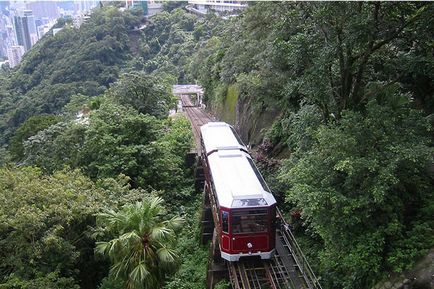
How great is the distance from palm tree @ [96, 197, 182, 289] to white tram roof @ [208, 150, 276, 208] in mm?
2543

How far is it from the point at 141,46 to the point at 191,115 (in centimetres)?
4791

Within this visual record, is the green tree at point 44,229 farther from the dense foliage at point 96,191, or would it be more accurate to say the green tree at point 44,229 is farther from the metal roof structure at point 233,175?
the metal roof structure at point 233,175

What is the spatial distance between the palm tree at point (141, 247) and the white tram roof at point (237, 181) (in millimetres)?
2543

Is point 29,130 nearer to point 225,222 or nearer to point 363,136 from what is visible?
point 225,222

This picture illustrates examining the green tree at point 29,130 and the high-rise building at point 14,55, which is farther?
the high-rise building at point 14,55

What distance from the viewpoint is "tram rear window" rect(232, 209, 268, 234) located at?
12.9 m

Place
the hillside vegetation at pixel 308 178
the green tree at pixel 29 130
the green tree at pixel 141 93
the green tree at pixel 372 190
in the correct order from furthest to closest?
1. the green tree at pixel 29 130
2. the green tree at pixel 141 93
3. the hillside vegetation at pixel 308 178
4. the green tree at pixel 372 190

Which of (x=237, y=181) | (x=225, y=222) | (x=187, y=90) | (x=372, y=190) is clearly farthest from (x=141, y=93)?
(x=187, y=90)

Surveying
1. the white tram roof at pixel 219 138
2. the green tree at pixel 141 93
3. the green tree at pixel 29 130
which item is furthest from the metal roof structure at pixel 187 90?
the white tram roof at pixel 219 138

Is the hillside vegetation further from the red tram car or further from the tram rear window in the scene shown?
the tram rear window

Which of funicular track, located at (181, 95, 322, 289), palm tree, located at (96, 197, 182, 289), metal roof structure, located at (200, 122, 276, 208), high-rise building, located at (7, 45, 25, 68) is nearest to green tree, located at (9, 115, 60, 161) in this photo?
metal roof structure, located at (200, 122, 276, 208)

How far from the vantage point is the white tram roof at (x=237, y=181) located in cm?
1302

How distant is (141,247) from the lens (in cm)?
1112

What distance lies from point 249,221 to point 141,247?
3.58 m
